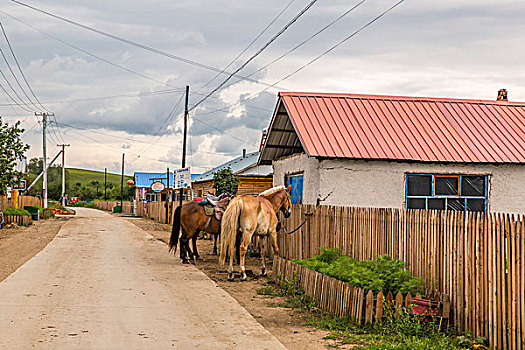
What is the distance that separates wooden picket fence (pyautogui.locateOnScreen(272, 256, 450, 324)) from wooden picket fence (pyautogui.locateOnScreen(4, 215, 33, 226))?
28352 millimetres

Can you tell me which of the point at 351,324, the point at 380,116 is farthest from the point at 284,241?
the point at 351,324

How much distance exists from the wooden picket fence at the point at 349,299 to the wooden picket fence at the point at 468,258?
365 mm

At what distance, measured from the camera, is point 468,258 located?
299 inches

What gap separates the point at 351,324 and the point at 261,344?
64.3 inches

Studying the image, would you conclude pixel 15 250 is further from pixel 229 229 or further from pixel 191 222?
pixel 229 229

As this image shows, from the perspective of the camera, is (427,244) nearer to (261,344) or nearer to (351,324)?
(351,324)

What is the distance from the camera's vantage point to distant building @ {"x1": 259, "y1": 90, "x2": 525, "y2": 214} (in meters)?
16.0

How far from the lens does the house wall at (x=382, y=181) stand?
52.2ft

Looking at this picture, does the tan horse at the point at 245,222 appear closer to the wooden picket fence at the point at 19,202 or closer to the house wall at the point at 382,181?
the house wall at the point at 382,181

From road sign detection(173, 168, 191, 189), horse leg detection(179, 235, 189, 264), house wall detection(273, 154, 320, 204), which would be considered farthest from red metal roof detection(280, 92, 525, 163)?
road sign detection(173, 168, 191, 189)

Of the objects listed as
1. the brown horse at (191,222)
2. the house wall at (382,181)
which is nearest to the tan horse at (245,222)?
the house wall at (382,181)

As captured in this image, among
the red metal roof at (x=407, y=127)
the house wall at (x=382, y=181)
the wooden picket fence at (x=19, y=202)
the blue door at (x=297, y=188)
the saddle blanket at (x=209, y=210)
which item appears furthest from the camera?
the wooden picket fence at (x=19, y=202)

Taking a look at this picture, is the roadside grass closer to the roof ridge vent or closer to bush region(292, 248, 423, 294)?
bush region(292, 248, 423, 294)

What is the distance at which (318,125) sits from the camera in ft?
55.5
